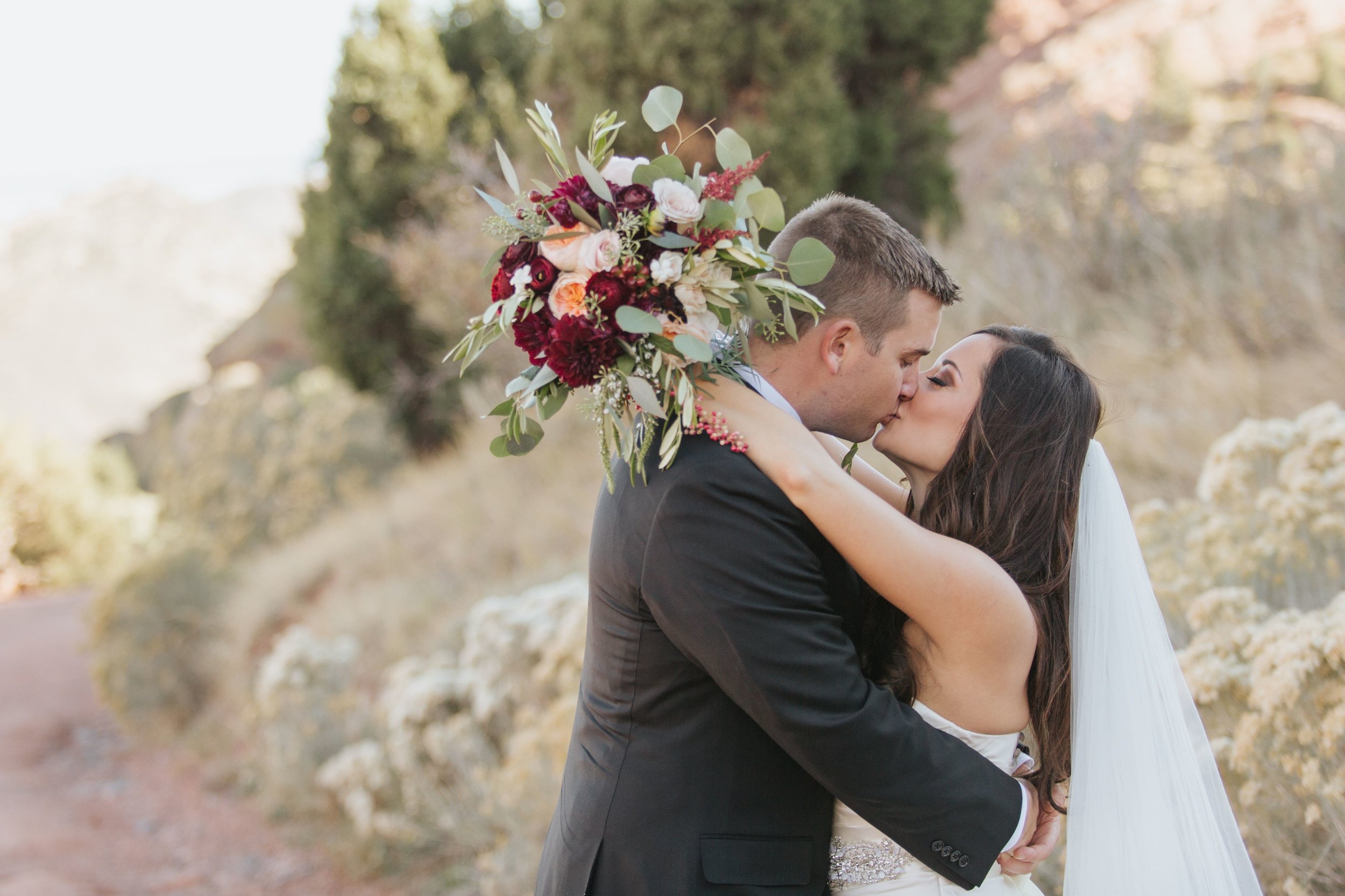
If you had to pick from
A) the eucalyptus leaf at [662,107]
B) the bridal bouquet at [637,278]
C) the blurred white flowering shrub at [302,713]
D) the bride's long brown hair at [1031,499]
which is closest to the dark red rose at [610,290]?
the bridal bouquet at [637,278]

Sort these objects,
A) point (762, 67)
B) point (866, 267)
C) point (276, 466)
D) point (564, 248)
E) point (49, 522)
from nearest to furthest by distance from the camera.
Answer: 1. point (564, 248)
2. point (866, 267)
3. point (762, 67)
4. point (276, 466)
5. point (49, 522)

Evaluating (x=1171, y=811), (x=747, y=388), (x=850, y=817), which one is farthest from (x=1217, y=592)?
(x=747, y=388)

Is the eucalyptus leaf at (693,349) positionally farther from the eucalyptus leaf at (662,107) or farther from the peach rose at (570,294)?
the eucalyptus leaf at (662,107)

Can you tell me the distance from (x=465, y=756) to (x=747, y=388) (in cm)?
445

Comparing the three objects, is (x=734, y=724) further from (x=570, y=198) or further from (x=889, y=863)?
(x=570, y=198)

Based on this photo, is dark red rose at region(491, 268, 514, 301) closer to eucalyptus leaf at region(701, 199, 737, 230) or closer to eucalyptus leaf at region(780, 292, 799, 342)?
eucalyptus leaf at region(701, 199, 737, 230)

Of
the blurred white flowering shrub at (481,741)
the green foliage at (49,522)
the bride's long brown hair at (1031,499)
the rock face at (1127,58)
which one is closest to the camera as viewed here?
the bride's long brown hair at (1031,499)

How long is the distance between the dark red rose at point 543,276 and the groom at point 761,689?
0.44 meters

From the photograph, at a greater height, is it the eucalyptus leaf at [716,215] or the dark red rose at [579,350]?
the eucalyptus leaf at [716,215]

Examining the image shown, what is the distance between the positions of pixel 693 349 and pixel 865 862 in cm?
131

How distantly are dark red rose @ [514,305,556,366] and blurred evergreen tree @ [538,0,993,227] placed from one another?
737 centimetres

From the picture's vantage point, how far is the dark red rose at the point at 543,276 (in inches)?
79.0

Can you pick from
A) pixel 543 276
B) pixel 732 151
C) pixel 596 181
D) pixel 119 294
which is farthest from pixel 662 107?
pixel 119 294

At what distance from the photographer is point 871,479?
300 cm
